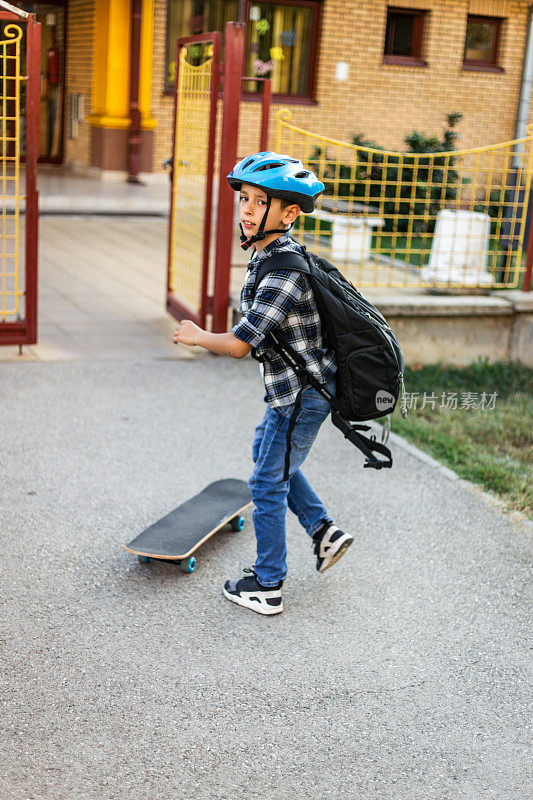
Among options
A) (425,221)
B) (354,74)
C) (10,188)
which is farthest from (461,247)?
(354,74)

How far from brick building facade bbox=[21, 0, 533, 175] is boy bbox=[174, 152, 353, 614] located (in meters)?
14.1

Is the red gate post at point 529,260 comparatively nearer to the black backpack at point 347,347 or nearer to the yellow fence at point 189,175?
the yellow fence at point 189,175

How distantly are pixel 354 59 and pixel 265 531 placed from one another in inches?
628

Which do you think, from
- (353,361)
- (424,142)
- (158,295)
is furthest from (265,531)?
(424,142)

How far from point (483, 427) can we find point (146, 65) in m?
12.5

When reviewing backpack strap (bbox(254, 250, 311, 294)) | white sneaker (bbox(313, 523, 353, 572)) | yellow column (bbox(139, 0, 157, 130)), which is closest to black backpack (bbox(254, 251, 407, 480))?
backpack strap (bbox(254, 250, 311, 294))

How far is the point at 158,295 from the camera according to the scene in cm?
927

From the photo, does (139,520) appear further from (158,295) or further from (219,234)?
(158,295)

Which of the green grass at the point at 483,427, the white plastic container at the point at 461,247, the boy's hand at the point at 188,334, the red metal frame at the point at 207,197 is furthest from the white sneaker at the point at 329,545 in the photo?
the white plastic container at the point at 461,247

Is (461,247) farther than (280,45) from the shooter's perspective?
No

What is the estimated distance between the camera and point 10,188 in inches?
624

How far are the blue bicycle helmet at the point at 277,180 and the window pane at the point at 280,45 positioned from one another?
591 inches

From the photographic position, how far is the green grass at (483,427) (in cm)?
530

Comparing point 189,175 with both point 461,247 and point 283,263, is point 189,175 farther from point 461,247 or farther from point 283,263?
point 283,263
